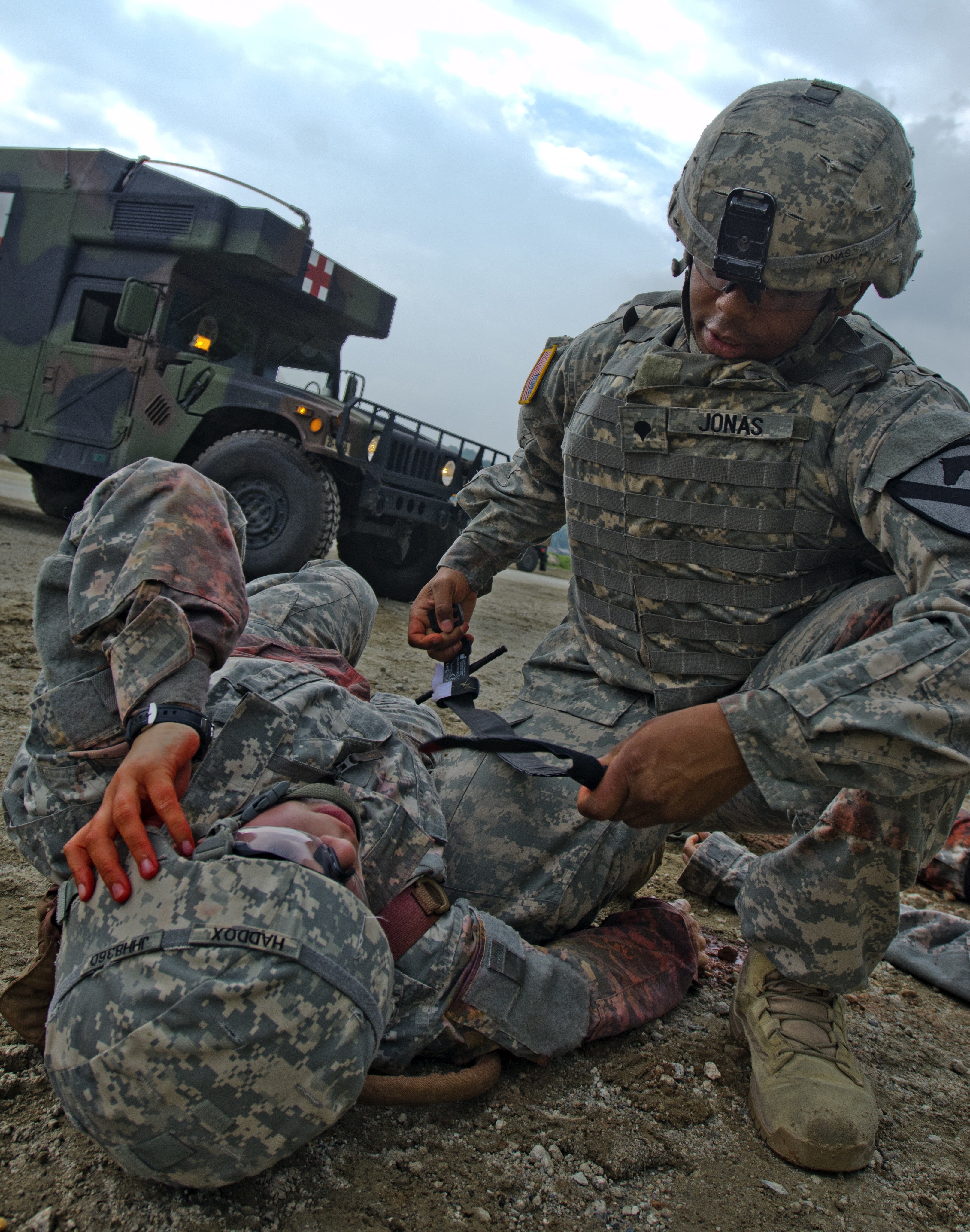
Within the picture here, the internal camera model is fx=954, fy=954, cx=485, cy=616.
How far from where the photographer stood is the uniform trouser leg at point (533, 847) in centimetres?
168

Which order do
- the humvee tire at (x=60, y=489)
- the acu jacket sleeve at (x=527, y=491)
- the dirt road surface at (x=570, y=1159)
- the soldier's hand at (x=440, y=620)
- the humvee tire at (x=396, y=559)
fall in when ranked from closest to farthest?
the dirt road surface at (x=570, y=1159)
the soldier's hand at (x=440, y=620)
the acu jacket sleeve at (x=527, y=491)
the humvee tire at (x=396, y=559)
the humvee tire at (x=60, y=489)

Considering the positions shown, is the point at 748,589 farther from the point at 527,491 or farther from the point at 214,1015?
the point at 214,1015

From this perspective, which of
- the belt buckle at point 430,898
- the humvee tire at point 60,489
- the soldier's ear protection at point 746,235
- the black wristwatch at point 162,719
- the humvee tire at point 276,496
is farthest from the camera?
the humvee tire at point 60,489

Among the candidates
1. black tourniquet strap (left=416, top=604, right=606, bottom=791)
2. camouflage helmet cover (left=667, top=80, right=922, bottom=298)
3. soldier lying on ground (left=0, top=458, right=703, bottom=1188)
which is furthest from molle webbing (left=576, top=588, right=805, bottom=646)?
camouflage helmet cover (left=667, top=80, right=922, bottom=298)

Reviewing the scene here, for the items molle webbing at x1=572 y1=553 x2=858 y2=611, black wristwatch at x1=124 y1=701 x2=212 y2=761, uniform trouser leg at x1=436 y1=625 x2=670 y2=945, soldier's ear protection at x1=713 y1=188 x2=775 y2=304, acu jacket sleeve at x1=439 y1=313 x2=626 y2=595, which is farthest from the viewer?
acu jacket sleeve at x1=439 y1=313 x2=626 y2=595

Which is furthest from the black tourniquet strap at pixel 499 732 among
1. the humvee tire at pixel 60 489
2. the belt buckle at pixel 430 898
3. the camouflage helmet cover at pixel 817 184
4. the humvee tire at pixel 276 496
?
the humvee tire at pixel 60 489

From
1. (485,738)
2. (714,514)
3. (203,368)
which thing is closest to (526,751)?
(485,738)

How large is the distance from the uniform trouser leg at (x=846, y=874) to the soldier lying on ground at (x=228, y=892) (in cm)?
23

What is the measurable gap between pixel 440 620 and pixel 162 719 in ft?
3.19

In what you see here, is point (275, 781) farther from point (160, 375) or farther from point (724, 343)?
point (160, 375)

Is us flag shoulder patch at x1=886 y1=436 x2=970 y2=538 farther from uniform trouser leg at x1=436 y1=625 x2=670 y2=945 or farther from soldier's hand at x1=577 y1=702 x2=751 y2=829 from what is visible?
uniform trouser leg at x1=436 y1=625 x2=670 y2=945

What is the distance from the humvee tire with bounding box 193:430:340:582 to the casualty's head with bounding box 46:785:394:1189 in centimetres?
413

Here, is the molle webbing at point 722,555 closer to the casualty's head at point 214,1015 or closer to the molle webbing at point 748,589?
the molle webbing at point 748,589

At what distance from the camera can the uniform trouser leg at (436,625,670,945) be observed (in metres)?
1.68
